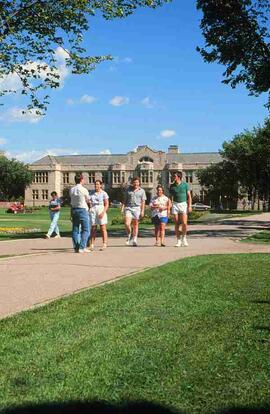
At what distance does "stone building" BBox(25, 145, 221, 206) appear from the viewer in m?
121

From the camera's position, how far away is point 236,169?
243 feet

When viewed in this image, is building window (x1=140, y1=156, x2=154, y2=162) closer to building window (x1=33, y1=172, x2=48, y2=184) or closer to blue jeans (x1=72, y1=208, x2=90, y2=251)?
building window (x1=33, y1=172, x2=48, y2=184)

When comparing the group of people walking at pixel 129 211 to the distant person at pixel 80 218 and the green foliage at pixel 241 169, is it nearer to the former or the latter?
the distant person at pixel 80 218

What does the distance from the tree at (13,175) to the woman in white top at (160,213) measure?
97171 millimetres

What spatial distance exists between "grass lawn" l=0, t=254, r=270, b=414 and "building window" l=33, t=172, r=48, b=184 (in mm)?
122070

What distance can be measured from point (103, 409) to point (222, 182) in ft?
255

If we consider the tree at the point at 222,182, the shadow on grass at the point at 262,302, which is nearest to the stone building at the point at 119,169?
the tree at the point at 222,182

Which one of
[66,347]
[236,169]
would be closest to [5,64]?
[66,347]

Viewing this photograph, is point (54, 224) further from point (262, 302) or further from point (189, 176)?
point (189, 176)

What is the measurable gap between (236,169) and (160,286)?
67435 millimetres

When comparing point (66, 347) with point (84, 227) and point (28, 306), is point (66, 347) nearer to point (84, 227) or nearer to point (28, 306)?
point (28, 306)

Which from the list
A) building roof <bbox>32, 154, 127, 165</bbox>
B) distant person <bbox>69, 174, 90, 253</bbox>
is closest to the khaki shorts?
distant person <bbox>69, 174, 90, 253</bbox>

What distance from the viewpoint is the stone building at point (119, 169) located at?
121 metres

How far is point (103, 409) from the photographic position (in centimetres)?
373
